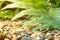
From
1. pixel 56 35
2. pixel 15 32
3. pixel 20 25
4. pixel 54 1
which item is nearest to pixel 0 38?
pixel 15 32

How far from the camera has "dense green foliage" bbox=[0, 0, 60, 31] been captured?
1733 mm

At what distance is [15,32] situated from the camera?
1.86 metres

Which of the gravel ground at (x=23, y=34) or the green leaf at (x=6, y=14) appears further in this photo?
the green leaf at (x=6, y=14)

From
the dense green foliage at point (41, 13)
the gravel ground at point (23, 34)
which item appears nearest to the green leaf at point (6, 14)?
the dense green foliage at point (41, 13)

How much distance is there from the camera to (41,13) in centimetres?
187

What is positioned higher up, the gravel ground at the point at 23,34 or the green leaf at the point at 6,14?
the green leaf at the point at 6,14

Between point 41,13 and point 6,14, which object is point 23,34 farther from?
point 6,14

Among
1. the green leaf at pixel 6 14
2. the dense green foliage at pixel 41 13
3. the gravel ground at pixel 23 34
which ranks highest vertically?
the dense green foliage at pixel 41 13

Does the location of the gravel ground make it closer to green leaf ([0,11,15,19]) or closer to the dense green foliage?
the dense green foliage

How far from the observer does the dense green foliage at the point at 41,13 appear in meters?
1.73

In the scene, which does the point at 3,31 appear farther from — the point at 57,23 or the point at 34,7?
the point at 57,23

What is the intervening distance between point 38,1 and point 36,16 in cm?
18

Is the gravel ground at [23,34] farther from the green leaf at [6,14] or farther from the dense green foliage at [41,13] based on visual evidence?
the green leaf at [6,14]

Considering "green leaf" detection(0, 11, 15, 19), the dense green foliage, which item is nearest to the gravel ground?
the dense green foliage
